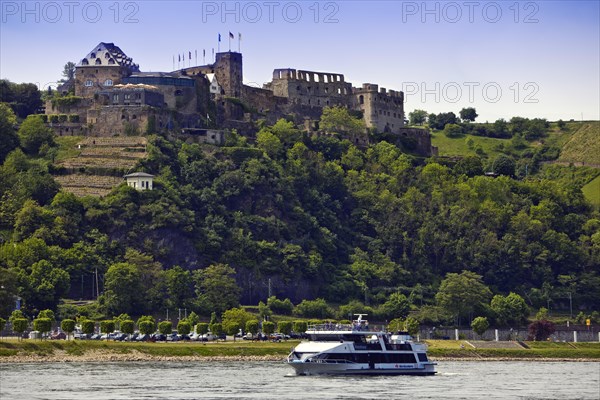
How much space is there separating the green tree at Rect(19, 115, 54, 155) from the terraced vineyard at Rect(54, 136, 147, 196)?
173 inches

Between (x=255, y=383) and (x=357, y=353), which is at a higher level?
(x=357, y=353)

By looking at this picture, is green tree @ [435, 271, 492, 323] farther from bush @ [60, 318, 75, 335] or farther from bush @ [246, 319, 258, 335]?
bush @ [60, 318, 75, 335]

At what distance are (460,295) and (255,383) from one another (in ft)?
222

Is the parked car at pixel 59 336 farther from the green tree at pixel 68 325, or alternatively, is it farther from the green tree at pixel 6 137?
the green tree at pixel 6 137

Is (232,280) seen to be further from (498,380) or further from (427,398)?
(427,398)

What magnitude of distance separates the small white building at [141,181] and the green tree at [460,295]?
35405 mm

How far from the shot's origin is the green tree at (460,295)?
183500 millimetres

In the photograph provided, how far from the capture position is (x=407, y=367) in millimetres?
132250

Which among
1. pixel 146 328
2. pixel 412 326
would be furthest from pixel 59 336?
pixel 412 326

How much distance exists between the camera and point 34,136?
194 metres

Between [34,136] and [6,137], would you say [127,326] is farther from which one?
[34,136]

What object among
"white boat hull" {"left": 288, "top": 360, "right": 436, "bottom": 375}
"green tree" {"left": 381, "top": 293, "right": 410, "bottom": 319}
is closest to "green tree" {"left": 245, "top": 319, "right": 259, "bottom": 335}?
Answer: "white boat hull" {"left": 288, "top": 360, "right": 436, "bottom": 375}

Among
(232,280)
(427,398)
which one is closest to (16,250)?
(232,280)

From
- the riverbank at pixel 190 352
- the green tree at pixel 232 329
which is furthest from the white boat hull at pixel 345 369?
the green tree at pixel 232 329
